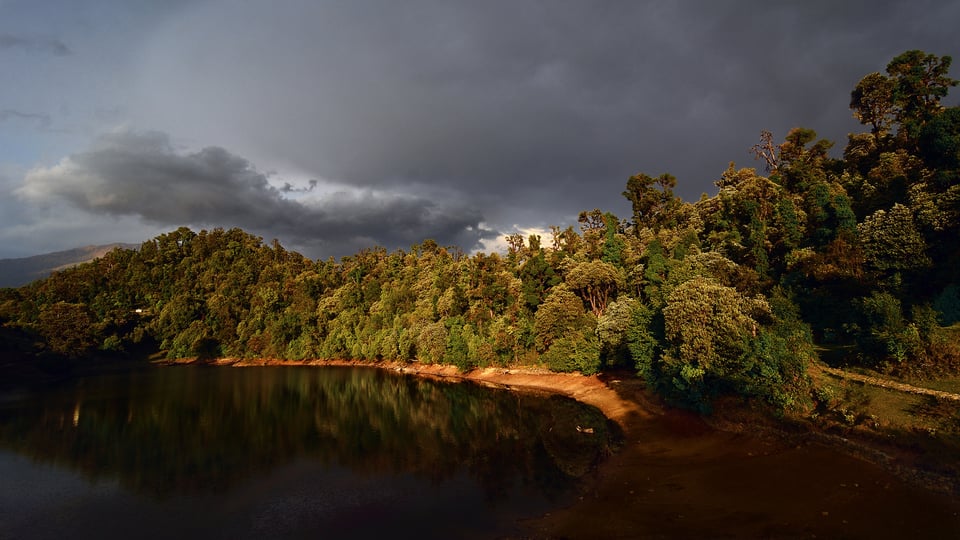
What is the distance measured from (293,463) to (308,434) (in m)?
11.1

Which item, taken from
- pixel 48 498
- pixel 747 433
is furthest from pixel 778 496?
pixel 48 498

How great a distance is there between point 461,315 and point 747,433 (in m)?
64.7

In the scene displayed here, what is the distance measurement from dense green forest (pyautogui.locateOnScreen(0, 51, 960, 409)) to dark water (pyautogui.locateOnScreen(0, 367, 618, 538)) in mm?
13757

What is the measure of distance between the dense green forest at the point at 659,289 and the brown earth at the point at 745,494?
19.8 feet

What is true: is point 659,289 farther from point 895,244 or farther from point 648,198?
point 648,198

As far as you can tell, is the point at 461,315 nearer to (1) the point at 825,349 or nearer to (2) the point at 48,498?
(1) the point at 825,349

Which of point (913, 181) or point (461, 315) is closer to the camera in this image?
point (913, 181)

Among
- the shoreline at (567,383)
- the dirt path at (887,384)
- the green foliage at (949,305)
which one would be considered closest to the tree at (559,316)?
the shoreline at (567,383)

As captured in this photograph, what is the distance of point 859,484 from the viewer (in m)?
25.4

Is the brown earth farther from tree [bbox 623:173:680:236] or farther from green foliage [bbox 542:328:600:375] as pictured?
tree [bbox 623:173:680:236]

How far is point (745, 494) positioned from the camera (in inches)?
1033

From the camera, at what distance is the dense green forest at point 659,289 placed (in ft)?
134

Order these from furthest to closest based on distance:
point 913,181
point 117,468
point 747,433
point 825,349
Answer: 1. point 913,181
2. point 825,349
3. point 117,468
4. point 747,433

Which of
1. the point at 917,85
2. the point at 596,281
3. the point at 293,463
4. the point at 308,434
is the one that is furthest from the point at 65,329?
the point at 917,85
